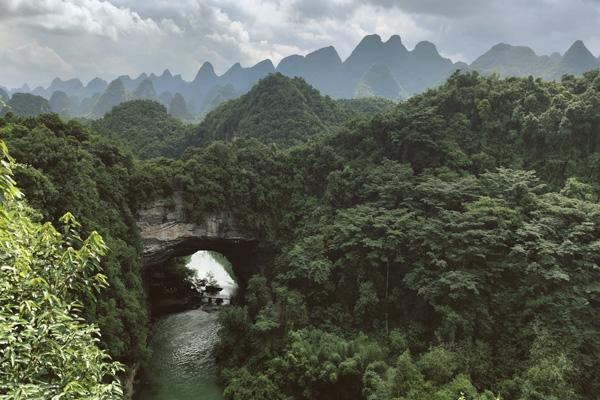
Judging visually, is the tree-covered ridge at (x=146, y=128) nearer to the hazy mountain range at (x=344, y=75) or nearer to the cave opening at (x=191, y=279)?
the cave opening at (x=191, y=279)

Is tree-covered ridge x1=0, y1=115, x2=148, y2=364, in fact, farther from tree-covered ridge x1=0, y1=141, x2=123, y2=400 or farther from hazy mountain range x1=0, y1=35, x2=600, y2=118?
hazy mountain range x1=0, y1=35, x2=600, y2=118

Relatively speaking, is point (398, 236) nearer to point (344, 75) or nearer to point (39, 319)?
point (39, 319)

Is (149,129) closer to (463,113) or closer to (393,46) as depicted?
(463,113)

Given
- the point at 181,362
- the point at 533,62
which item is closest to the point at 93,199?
the point at 181,362

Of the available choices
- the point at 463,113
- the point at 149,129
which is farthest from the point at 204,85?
the point at 463,113

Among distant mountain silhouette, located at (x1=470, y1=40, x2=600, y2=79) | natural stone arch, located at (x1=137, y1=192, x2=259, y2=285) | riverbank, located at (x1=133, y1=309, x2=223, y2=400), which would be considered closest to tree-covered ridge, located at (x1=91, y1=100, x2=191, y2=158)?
natural stone arch, located at (x1=137, y1=192, x2=259, y2=285)

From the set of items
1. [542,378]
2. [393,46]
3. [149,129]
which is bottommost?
[542,378]
